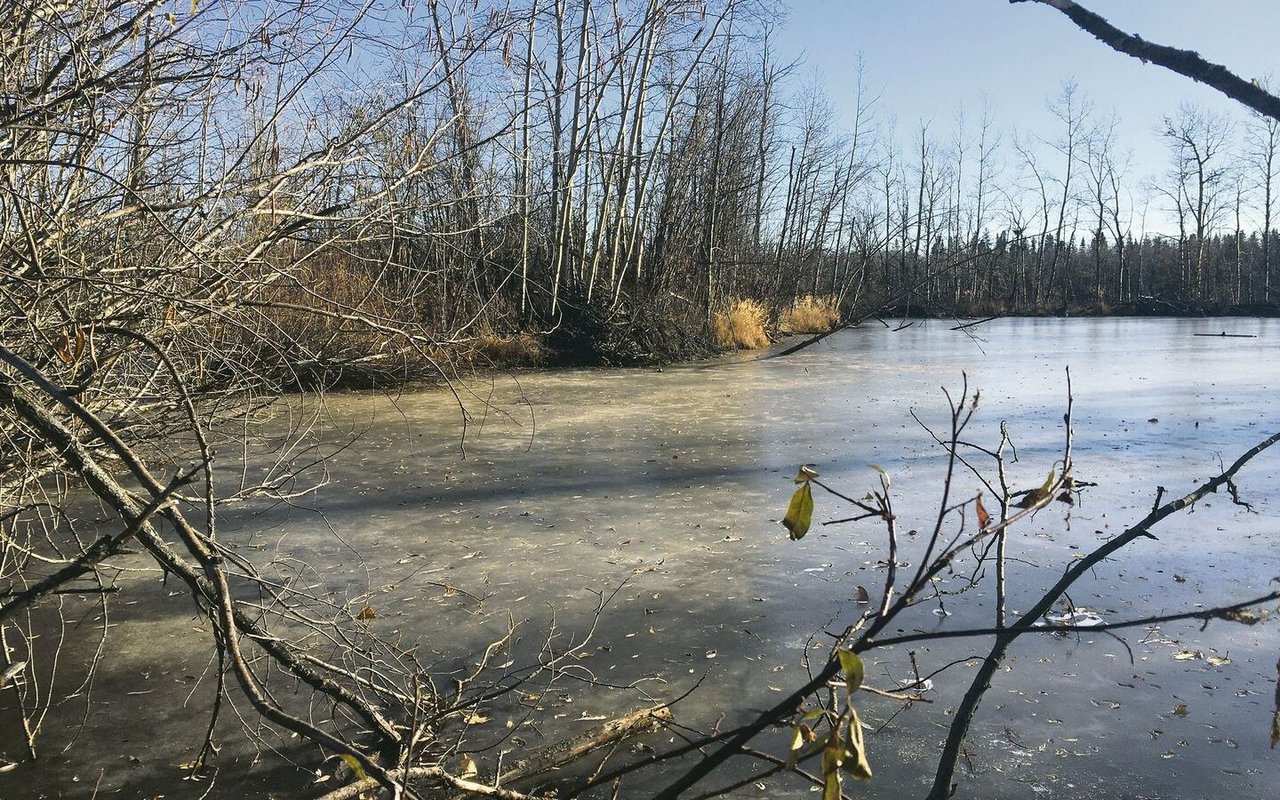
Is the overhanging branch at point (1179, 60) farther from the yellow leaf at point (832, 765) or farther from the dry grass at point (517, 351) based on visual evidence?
the dry grass at point (517, 351)

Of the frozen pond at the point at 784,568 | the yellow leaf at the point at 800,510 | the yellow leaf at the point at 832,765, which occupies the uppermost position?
the yellow leaf at the point at 800,510

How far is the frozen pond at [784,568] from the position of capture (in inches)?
129

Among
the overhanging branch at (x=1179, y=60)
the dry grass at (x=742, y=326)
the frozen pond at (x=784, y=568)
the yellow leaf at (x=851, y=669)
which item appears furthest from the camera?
the dry grass at (x=742, y=326)

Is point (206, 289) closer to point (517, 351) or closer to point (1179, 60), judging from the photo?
A: point (1179, 60)

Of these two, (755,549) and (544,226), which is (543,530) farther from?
(544,226)

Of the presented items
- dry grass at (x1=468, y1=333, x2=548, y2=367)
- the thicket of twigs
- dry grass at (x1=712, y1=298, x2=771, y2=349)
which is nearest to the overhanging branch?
the thicket of twigs

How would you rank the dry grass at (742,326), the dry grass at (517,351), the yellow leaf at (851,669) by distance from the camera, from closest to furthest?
the yellow leaf at (851,669), the dry grass at (517,351), the dry grass at (742,326)

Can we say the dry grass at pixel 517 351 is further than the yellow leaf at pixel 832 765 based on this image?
Yes

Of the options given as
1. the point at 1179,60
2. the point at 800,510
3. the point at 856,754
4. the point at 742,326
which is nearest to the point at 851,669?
the point at 856,754

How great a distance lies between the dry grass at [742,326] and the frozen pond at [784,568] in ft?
36.6

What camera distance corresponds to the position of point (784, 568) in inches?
210

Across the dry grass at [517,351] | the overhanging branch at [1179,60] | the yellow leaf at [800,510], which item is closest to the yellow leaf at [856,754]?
the yellow leaf at [800,510]

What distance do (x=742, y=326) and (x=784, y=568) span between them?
1895 cm

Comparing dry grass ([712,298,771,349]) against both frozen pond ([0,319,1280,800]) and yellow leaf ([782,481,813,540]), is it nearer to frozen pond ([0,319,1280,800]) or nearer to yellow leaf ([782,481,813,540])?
frozen pond ([0,319,1280,800])
